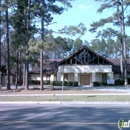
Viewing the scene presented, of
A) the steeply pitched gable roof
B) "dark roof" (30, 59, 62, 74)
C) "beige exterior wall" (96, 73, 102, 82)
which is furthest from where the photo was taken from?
"dark roof" (30, 59, 62, 74)

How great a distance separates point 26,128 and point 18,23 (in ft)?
85.6

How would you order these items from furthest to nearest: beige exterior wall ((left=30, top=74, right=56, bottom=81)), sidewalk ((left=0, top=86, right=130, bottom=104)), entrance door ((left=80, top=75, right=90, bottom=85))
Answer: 1. beige exterior wall ((left=30, top=74, right=56, bottom=81))
2. entrance door ((left=80, top=75, right=90, bottom=85))
3. sidewalk ((left=0, top=86, right=130, bottom=104))

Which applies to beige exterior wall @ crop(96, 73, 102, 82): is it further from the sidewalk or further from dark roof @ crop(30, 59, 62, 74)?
the sidewalk

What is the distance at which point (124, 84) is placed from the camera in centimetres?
4319

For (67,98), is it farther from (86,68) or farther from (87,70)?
(86,68)

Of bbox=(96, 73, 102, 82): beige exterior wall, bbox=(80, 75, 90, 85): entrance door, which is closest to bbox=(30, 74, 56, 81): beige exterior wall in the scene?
bbox=(80, 75, 90, 85): entrance door

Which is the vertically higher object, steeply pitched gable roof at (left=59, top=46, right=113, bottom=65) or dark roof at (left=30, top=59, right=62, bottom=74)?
steeply pitched gable roof at (left=59, top=46, right=113, bottom=65)

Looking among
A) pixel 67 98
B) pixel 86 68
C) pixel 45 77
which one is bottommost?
pixel 67 98

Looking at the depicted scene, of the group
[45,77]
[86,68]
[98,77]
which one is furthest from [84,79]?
[45,77]

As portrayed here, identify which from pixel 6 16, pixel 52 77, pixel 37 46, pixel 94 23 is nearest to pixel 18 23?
pixel 6 16

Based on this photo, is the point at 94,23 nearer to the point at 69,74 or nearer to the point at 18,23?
the point at 69,74

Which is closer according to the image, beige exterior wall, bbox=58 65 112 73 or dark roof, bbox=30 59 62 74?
beige exterior wall, bbox=58 65 112 73

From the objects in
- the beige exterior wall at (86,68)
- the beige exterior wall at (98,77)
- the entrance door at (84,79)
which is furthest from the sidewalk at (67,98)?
the beige exterior wall at (98,77)

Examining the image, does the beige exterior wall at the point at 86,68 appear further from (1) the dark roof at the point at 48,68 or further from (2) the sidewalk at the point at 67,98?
(2) the sidewalk at the point at 67,98
